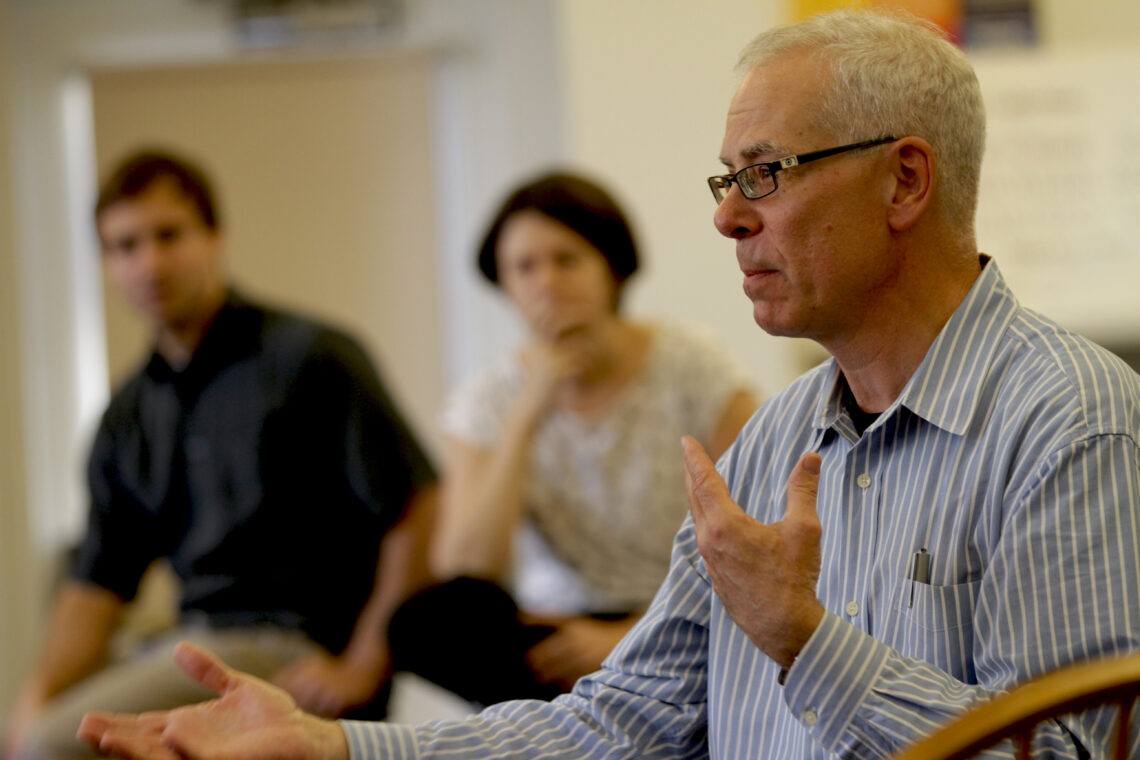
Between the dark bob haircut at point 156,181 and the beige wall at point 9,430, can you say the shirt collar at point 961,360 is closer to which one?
the dark bob haircut at point 156,181

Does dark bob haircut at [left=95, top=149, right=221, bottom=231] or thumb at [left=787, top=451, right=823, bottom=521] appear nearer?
thumb at [left=787, top=451, right=823, bottom=521]

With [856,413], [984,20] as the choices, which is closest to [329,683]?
[856,413]

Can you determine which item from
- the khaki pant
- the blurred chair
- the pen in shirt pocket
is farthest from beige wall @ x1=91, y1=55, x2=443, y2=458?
the blurred chair

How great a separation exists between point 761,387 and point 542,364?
1.03 meters

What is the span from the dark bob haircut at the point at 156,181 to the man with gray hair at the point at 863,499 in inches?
64.3

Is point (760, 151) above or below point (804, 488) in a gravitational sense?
above

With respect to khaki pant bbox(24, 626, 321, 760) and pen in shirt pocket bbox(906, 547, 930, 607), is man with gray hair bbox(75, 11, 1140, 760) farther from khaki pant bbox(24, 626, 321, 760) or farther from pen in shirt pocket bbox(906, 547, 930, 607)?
khaki pant bbox(24, 626, 321, 760)

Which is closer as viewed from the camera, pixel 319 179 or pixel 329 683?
pixel 329 683

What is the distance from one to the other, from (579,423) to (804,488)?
4.40 feet

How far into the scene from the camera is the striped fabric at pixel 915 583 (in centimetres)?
91

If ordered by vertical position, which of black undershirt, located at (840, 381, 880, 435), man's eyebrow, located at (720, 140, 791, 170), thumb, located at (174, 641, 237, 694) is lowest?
thumb, located at (174, 641, 237, 694)

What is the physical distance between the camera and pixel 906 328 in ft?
3.66

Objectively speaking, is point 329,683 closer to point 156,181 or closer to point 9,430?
point 156,181

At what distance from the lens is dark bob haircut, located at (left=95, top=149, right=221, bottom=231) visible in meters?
2.50
